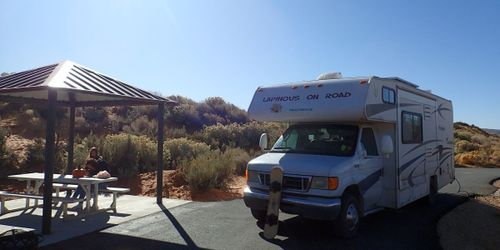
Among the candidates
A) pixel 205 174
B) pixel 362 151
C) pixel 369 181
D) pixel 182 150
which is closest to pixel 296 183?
pixel 362 151

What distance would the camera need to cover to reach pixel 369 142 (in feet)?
26.7

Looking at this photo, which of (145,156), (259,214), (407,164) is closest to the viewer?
(259,214)

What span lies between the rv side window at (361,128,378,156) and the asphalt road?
1.45 metres

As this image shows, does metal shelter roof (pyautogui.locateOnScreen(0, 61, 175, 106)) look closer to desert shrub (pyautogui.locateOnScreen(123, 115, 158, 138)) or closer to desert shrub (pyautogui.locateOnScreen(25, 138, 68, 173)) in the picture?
desert shrub (pyautogui.locateOnScreen(25, 138, 68, 173))

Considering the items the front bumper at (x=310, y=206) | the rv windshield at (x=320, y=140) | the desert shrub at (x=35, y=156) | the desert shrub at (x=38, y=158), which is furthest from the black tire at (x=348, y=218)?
the desert shrub at (x=35, y=156)

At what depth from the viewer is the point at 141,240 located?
691 cm

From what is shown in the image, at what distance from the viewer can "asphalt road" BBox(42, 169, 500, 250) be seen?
22.1ft

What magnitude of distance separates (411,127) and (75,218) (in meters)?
7.33

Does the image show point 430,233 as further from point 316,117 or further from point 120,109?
point 120,109

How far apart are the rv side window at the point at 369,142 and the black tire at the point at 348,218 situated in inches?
43.0

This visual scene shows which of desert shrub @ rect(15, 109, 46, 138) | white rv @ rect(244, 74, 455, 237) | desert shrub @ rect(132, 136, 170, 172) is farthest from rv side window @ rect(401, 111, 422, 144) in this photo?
desert shrub @ rect(15, 109, 46, 138)

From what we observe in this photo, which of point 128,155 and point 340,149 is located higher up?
point 340,149

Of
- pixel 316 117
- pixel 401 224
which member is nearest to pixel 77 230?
pixel 316 117

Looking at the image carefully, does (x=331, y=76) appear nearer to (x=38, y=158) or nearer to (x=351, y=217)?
(x=351, y=217)
